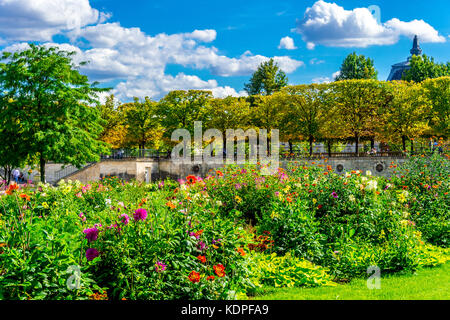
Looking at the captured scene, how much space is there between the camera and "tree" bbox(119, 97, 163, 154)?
41.2m

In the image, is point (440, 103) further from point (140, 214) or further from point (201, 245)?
point (140, 214)

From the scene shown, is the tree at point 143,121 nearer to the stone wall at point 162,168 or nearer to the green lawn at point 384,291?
the stone wall at point 162,168

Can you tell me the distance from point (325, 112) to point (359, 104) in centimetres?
293

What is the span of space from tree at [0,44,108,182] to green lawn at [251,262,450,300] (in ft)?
58.9

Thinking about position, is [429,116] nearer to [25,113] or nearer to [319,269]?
[25,113]

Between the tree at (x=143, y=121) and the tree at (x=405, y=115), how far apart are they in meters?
20.2

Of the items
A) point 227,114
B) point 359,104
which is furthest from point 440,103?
point 227,114

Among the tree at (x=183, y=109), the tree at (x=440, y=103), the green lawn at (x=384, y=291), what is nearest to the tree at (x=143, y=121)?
the tree at (x=183, y=109)

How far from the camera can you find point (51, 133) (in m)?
21.8

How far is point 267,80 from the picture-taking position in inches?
2192

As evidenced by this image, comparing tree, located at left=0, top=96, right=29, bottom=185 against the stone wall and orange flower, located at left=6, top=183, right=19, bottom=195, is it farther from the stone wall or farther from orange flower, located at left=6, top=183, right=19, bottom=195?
orange flower, located at left=6, top=183, right=19, bottom=195

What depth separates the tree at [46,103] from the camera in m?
22.0
